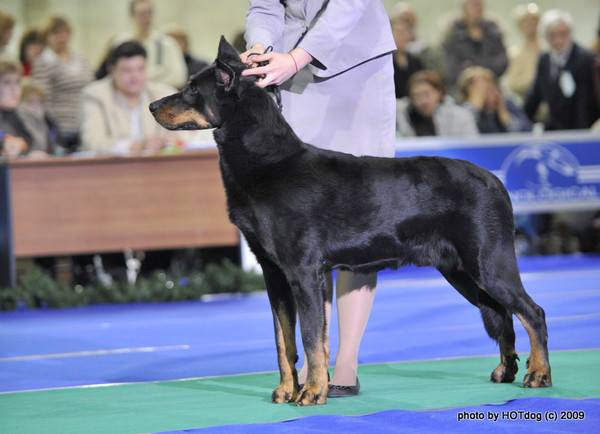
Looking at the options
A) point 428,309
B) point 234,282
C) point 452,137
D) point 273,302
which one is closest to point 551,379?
point 273,302

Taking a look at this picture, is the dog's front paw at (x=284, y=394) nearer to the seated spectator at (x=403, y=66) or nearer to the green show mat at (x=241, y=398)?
the green show mat at (x=241, y=398)

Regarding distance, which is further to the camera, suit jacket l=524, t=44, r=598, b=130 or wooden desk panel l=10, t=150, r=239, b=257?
suit jacket l=524, t=44, r=598, b=130

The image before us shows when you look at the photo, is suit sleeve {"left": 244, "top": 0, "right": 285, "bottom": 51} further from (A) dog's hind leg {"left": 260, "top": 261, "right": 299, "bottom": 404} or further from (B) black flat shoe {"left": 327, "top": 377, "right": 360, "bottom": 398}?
(B) black flat shoe {"left": 327, "top": 377, "right": 360, "bottom": 398}

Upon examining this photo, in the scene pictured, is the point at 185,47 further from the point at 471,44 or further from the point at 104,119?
the point at 471,44

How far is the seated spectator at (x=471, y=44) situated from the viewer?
11.1 m

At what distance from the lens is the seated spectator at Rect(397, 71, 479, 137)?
9.94m

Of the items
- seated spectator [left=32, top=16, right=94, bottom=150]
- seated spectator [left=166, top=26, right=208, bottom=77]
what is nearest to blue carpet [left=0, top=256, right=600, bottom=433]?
seated spectator [left=32, top=16, right=94, bottom=150]

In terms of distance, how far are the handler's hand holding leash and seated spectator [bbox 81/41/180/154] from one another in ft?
16.7

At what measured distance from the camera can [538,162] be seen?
952 cm

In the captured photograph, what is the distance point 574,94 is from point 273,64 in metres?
7.99

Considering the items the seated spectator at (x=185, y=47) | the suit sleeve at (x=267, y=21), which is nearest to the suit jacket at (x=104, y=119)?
the seated spectator at (x=185, y=47)

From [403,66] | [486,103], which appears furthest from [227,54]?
[403,66]

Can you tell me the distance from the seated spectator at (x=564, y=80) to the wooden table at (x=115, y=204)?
4.64 meters

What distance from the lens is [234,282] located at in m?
8.12
